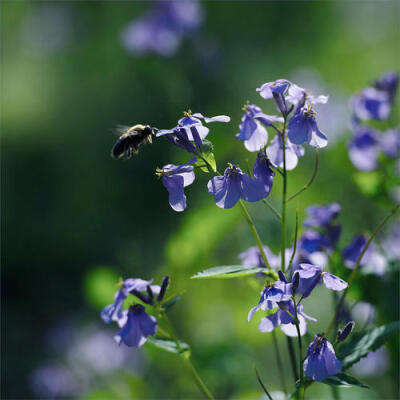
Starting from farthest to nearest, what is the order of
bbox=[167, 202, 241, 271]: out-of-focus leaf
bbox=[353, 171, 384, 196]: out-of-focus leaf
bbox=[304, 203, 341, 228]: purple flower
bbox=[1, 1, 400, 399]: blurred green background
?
1. bbox=[1, 1, 400, 399]: blurred green background
2. bbox=[167, 202, 241, 271]: out-of-focus leaf
3. bbox=[353, 171, 384, 196]: out-of-focus leaf
4. bbox=[304, 203, 341, 228]: purple flower

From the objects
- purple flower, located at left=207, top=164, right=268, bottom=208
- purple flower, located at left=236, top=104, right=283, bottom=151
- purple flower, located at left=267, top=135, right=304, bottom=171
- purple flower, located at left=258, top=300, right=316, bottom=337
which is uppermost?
purple flower, located at left=236, top=104, right=283, bottom=151

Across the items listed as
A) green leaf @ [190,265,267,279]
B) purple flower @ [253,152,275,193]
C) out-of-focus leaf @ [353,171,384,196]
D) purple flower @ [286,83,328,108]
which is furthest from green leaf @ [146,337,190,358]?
out-of-focus leaf @ [353,171,384,196]

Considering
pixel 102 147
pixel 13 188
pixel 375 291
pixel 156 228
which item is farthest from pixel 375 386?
pixel 13 188

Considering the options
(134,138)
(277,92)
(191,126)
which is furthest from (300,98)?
(134,138)

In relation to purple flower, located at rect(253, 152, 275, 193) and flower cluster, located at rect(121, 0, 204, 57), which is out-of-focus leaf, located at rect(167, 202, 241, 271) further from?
flower cluster, located at rect(121, 0, 204, 57)

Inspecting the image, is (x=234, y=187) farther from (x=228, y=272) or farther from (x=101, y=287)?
(x=101, y=287)

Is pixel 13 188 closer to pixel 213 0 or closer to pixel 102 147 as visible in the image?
pixel 102 147
